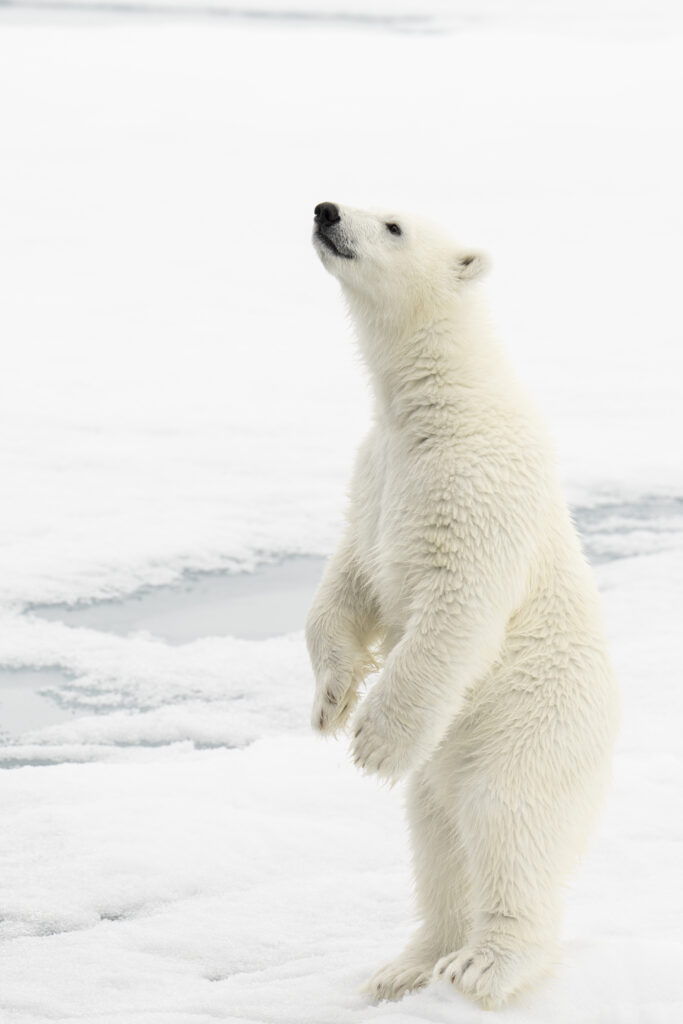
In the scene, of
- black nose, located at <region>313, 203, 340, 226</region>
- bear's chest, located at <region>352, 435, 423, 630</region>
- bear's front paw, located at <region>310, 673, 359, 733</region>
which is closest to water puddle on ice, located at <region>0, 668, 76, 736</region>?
bear's front paw, located at <region>310, 673, 359, 733</region>

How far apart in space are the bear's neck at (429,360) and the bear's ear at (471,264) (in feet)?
0.16

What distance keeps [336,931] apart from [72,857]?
685mm

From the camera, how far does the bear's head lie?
2.61m

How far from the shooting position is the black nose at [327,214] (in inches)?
102

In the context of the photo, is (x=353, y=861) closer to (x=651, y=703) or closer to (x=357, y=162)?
(x=651, y=703)

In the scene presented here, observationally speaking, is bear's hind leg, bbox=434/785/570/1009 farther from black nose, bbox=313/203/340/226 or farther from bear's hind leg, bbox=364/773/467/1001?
black nose, bbox=313/203/340/226

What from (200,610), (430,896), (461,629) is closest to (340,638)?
(461,629)

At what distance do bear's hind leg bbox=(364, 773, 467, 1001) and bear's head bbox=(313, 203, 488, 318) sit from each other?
0.94 m

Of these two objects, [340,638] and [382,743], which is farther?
[340,638]

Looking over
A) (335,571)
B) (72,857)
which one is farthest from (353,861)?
(335,571)

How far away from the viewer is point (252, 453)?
6793 mm

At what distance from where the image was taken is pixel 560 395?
26.0ft

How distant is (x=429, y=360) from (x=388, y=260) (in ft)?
0.69

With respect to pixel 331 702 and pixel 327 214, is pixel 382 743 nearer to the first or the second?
pixel 331 702
